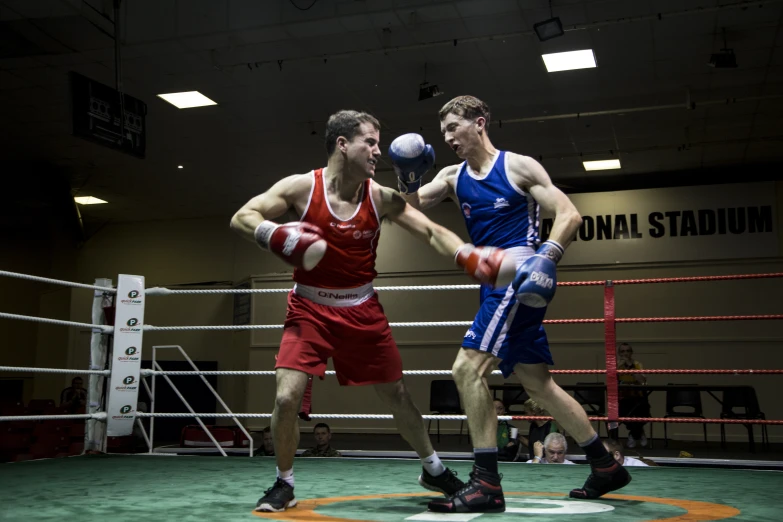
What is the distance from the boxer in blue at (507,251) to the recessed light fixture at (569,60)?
4.68 metres

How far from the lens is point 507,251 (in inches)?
96.8

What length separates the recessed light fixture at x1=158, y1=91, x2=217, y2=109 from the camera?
8.03 meters

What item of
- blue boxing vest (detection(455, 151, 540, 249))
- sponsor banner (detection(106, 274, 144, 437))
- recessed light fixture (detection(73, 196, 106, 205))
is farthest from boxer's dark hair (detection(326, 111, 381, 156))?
recessed light fixture (detection(73, 196, 106, 205))

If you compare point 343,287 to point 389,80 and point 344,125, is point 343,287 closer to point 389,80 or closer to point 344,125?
point 344,125

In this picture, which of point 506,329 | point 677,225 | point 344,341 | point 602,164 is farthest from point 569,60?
point 344,341

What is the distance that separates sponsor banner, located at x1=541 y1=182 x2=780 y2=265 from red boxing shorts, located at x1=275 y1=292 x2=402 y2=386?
8.10 m

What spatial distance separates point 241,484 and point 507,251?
136 centimetres

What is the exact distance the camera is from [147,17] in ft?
21.2

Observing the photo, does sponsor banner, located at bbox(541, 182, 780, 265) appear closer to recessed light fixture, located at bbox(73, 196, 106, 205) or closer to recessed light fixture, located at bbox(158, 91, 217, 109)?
recessed light fixture, located at bbox(158, 91, 217, 109)

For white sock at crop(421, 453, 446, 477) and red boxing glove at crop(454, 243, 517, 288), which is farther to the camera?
white sock at crop(421, 453, 446, 477)

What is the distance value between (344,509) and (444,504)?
0.99 ft

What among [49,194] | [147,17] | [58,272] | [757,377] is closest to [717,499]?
[147,17]

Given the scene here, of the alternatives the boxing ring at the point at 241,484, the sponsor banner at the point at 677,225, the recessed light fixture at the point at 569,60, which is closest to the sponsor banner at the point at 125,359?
the boxing ring at the point at 241,484

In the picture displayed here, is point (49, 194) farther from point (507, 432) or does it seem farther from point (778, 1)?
point (778, 1)
